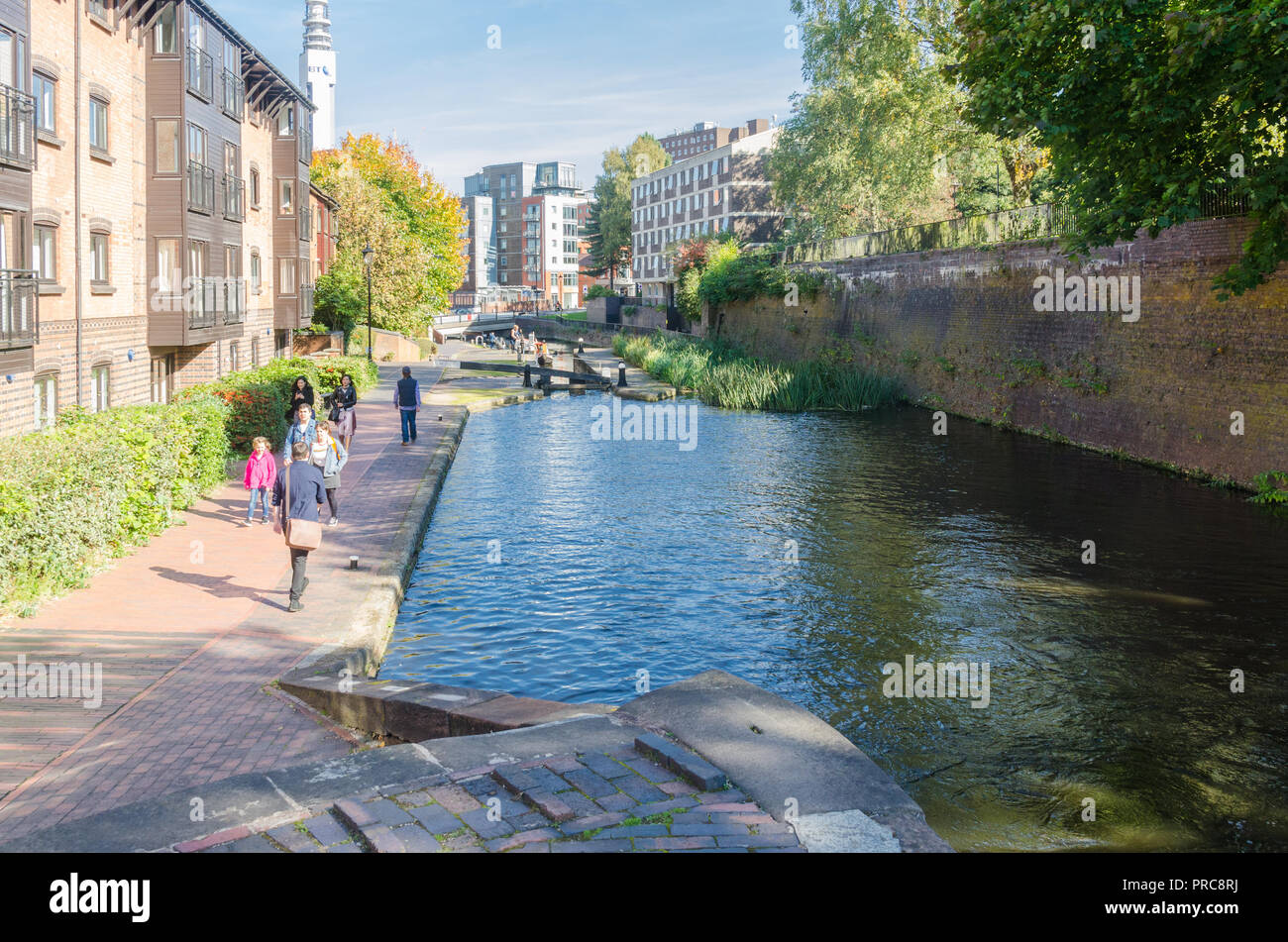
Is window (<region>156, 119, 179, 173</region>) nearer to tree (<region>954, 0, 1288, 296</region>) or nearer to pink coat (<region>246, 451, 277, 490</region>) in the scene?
pink coat (<region>246, 451, 277, 490</region>)

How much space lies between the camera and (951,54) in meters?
19.7

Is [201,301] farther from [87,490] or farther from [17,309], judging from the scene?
[87,490]

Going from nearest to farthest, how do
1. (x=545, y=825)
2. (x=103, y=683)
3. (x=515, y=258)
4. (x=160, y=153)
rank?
(x=545, y=825), (x=103, y=683), (x=160, y=153), (x=515, y=258)

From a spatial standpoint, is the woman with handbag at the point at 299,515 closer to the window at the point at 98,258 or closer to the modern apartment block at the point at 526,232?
the window at the point at 98,258

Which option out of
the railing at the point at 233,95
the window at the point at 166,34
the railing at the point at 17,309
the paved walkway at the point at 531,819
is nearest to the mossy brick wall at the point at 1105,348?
the paved walkway at the point at 531,819

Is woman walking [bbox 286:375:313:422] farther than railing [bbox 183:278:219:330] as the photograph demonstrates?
No

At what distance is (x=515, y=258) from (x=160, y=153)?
12653 centimetres

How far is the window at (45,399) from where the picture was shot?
59.0ft

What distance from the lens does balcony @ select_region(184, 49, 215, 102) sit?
83.0ft

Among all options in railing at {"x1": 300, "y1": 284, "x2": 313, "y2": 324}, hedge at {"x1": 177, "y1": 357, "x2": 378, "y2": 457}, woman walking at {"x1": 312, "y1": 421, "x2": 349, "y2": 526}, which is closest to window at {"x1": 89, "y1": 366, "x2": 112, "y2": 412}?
hedge at {"x1": 177, "y1": 357, "x2": 378, "y2": 457}

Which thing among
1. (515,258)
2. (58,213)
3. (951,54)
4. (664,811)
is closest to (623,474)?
(951,54)

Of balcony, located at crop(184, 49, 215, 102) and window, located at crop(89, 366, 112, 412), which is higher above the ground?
balcony, located at crop(184, 49, 215, 102)

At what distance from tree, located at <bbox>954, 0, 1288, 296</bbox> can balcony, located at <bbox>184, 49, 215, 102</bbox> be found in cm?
1748
